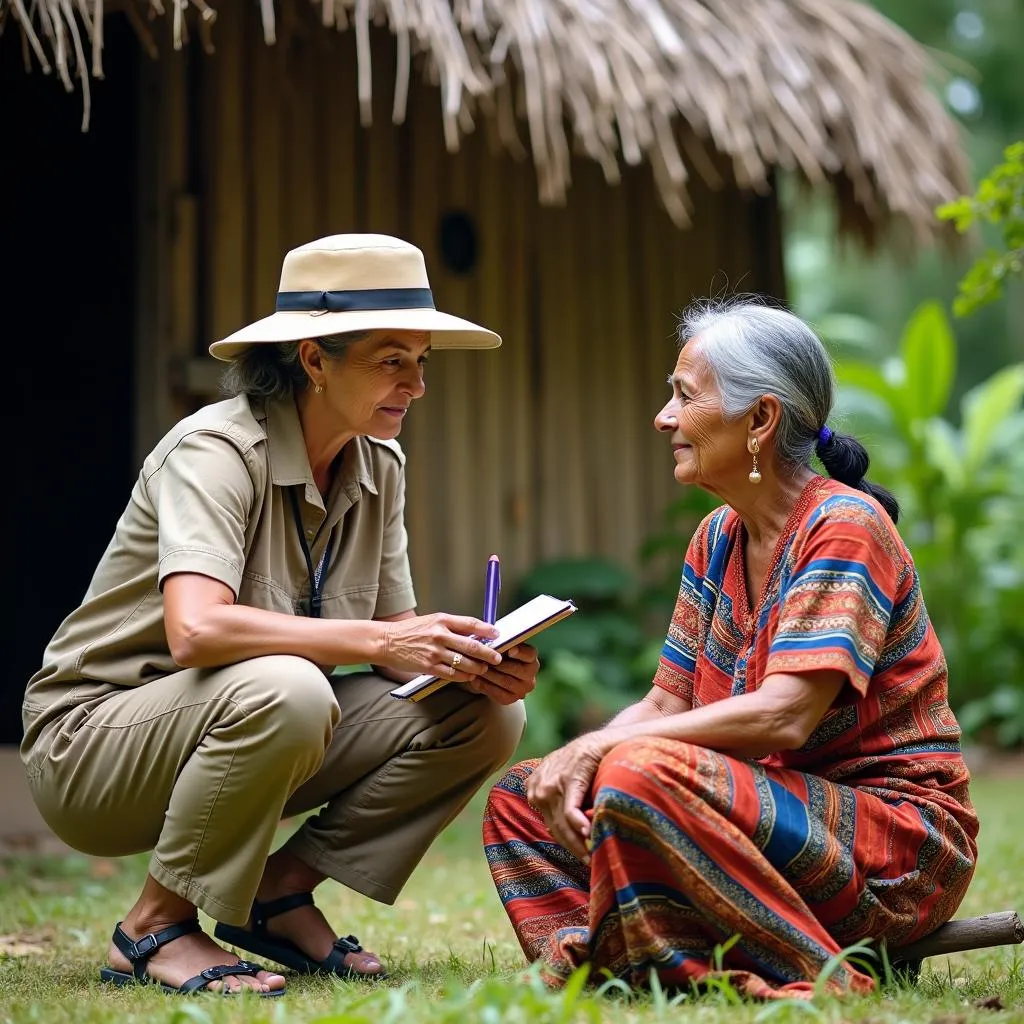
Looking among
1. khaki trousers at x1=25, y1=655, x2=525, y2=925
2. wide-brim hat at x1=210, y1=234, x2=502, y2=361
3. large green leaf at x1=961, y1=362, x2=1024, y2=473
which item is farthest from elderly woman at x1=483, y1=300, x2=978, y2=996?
large green leaf at x1=961, y1=362, x2=1024, y2=473

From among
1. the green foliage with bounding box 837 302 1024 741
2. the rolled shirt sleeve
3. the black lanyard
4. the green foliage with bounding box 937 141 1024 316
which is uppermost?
the green foliage with bounding box 937 141 1024 316

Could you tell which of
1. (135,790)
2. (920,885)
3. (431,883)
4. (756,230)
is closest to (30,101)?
(756,230)

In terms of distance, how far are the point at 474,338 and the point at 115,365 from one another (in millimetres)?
4262

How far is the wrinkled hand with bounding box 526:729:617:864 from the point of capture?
8.63 ft

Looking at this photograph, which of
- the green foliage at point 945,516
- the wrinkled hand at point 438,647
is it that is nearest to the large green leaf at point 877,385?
the green foliage at point 945,516

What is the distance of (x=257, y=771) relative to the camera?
2830 millimetres

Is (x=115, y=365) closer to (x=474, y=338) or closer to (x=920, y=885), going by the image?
(x=474, y=338)

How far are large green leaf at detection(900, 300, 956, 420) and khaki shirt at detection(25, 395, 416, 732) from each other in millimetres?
5709

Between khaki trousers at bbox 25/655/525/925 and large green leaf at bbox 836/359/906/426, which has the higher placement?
large green leaf at bbox 836/359/906/426

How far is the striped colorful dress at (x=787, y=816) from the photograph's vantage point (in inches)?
99.0

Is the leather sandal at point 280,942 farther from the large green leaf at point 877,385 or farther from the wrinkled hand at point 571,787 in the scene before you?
the large green leaf at point 877,385

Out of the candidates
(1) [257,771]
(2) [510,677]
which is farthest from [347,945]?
(2) [510,677]

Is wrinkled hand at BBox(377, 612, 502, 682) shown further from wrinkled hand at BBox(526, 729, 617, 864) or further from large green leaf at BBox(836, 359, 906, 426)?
large green leaf at BBox(836, 359, 906, 426)

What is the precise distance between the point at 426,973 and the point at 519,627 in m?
0.75
